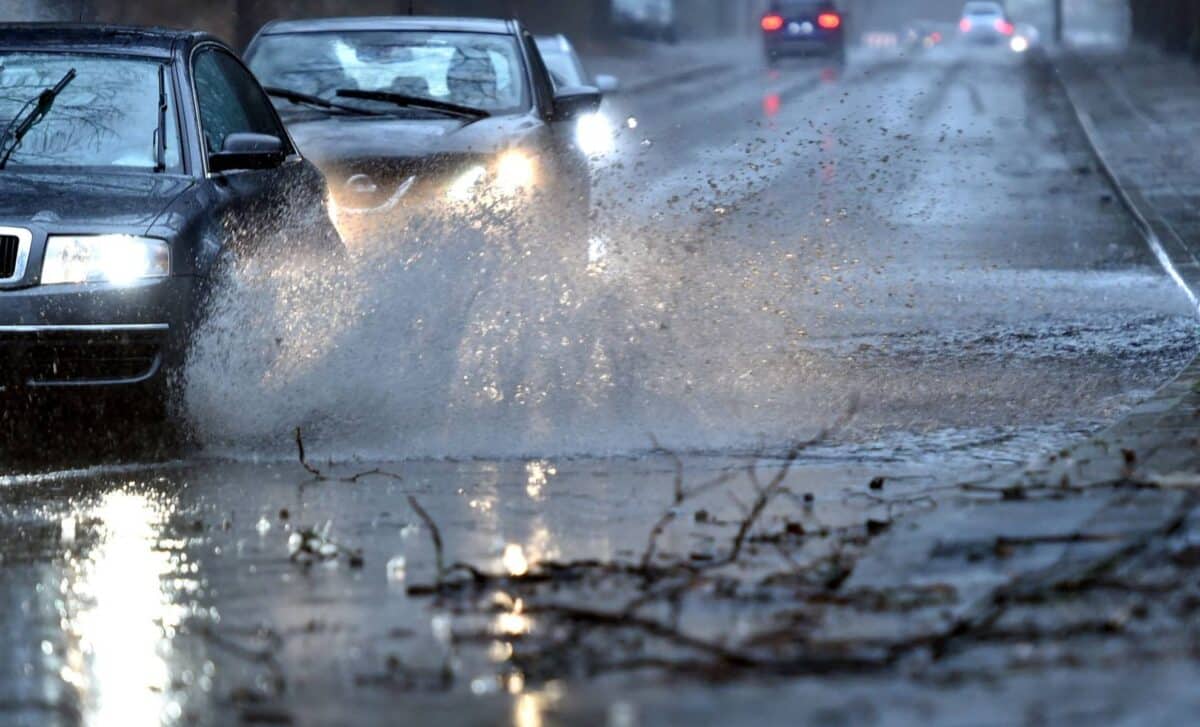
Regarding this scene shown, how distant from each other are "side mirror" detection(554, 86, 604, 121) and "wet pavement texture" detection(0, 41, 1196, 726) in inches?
28.4

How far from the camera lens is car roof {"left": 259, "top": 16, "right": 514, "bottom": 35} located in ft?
40.1

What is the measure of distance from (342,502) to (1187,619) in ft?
8.95

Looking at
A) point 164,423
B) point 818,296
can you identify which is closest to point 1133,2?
point 818,296

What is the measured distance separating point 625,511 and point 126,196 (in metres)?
2.50

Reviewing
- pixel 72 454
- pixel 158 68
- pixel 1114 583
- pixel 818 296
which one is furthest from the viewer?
pixel 818 296

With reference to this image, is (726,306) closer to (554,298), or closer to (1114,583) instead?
(554,298)

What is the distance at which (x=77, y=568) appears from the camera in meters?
5.75

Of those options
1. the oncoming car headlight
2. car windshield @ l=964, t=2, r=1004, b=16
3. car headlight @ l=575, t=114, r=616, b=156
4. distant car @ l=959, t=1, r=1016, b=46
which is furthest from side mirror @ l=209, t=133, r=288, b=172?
car windshield @ l=964, t=2, r=1004, b=16

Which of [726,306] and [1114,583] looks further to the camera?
[726,306]

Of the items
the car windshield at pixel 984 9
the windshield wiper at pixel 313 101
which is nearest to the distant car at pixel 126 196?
the windshield wiper at pixel 313 101

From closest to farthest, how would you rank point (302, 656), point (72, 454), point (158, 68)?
1. point (302, 656)
2. point (72, 454)
3. point (158, 68)

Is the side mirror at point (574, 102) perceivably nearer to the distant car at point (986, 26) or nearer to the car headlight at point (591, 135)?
the car headlight at point (591, 135)

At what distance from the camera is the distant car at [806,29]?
52469mm

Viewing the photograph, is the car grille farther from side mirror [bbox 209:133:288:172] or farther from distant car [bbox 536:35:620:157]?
distant car [bbox 536:35:620:157]
